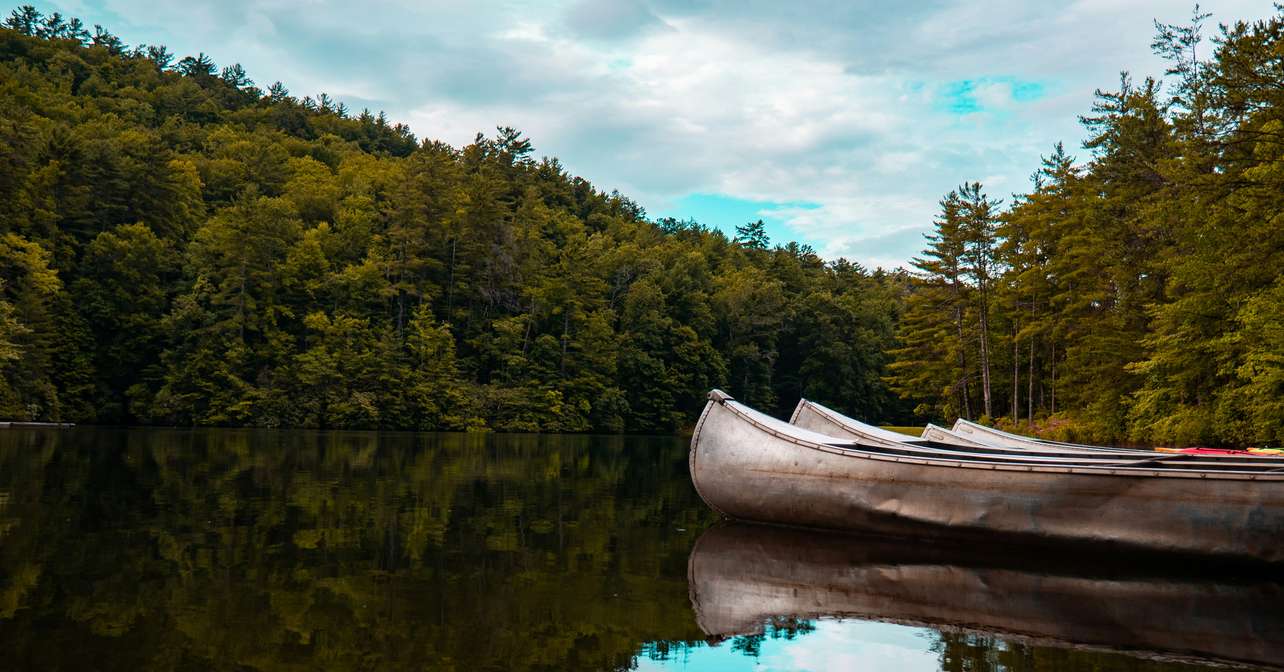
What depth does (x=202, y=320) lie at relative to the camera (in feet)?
157

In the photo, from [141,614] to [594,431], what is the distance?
5272cm

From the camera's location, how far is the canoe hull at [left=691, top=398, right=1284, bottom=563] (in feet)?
27.1

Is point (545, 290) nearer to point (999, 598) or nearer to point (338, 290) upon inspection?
point (338, 290)

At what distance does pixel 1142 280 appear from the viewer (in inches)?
1145

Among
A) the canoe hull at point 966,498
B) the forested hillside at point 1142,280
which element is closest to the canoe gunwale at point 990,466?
the canoe hull at point 966,498

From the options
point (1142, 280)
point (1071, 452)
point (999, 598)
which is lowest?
point (999, 598)

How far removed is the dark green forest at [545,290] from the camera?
922 inches

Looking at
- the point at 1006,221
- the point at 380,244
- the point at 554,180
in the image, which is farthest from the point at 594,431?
the point at 554,180

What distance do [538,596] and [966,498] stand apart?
486 cm

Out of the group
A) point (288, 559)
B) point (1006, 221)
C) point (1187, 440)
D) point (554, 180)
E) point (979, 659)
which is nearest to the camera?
point (979, 659)

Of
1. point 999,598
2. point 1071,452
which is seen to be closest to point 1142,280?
point 1071,452

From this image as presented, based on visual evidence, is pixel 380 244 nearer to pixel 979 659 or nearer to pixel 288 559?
pixel 288 559

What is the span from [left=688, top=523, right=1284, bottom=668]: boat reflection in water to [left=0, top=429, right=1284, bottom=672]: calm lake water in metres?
0.03

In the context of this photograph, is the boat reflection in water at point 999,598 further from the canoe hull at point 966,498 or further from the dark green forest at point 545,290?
the dark green forest at point 545,290
